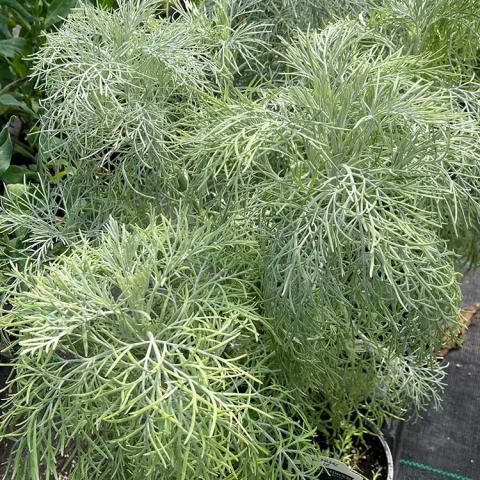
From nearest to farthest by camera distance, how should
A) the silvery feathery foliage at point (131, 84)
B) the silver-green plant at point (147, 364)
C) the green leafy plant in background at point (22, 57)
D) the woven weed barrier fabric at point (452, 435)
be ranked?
the silver-green plant at point (147, 364), the silvery feathery foliage at point (131, 84), the woven weed barrier fabric at point (452, 435), the green leafy plant in background at point (22, 57)

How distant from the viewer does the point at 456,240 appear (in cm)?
111

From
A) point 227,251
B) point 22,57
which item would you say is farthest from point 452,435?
point 22,57

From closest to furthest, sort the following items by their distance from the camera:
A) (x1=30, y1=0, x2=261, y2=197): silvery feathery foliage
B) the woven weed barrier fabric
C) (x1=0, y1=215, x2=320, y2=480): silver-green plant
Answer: (x1=0, y1=215, x2=320, y2=480): silver-green plant
(x1=30, y1=0, x2=261, y2=197): silvery feathery foliage
the woven weed barrier fabric

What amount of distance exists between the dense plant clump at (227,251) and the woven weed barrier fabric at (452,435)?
1.45ft

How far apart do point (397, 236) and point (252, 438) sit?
0.27m

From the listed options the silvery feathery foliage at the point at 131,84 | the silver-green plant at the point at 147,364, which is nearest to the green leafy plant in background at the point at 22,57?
the silvery feathery foliage at the point at 131,84

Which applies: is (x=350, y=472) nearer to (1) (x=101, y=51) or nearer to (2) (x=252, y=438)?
(2) (x=252, y=438)

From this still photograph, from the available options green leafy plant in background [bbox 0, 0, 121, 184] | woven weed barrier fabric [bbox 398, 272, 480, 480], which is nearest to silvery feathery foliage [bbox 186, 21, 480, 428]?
woven weed barrier fabric [bbox 398, 272, 480, 480]

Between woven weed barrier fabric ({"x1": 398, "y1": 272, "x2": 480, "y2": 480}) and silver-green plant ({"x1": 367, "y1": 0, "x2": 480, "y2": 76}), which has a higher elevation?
silver-green plant ({"x1": 367, "y1": 0, "x2": 480, "y2": 76})

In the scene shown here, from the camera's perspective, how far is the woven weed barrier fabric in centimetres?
136

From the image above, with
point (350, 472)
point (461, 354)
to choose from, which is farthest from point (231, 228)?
point (461, 354)

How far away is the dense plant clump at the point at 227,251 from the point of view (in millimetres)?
715

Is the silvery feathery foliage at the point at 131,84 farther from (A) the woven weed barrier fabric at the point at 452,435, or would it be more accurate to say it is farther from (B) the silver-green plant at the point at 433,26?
(A) the woven weed barrier fabric at the point at 452,435

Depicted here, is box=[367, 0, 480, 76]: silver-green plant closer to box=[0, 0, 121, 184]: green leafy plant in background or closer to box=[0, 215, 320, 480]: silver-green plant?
box=[0, 215, 320, 480]: silver-green plant
